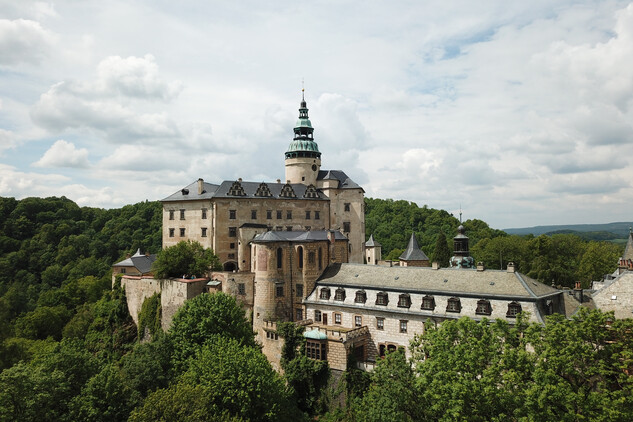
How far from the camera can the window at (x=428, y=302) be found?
3900 centimetres

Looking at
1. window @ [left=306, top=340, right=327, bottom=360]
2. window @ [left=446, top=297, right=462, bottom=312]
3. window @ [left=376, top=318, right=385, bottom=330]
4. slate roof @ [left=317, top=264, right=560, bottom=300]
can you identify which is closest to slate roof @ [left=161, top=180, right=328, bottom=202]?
slate roof @ [left=317, top=264, right=560, bottom=300]

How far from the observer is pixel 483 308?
36656 mm

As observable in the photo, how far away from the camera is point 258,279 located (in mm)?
48344

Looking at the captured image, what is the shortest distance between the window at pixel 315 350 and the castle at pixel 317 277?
0.29 ft

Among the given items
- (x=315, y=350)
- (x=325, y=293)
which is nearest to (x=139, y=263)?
(x=325, y=293)

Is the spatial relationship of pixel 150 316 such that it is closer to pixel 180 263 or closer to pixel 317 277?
pixel 180 263

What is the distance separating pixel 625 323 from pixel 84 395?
1318 inches

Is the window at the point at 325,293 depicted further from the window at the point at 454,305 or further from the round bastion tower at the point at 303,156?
the round bastion tower at the point at 303,156

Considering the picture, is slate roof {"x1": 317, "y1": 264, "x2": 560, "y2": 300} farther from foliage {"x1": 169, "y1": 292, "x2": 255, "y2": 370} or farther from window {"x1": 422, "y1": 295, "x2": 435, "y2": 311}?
foliage {"x1": 169, "y1": 292, "x2": 255, "y2": 370}

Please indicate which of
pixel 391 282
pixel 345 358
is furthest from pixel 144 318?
pixel 391 282

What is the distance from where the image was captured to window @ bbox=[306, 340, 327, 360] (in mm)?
39250

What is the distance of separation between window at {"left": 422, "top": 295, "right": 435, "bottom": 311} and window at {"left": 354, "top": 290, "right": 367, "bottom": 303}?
616 cm

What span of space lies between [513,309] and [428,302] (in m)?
7.18

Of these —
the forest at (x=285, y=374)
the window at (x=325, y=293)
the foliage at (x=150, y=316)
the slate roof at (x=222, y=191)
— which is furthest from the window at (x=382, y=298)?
the foliage at (x=150, y=316)
